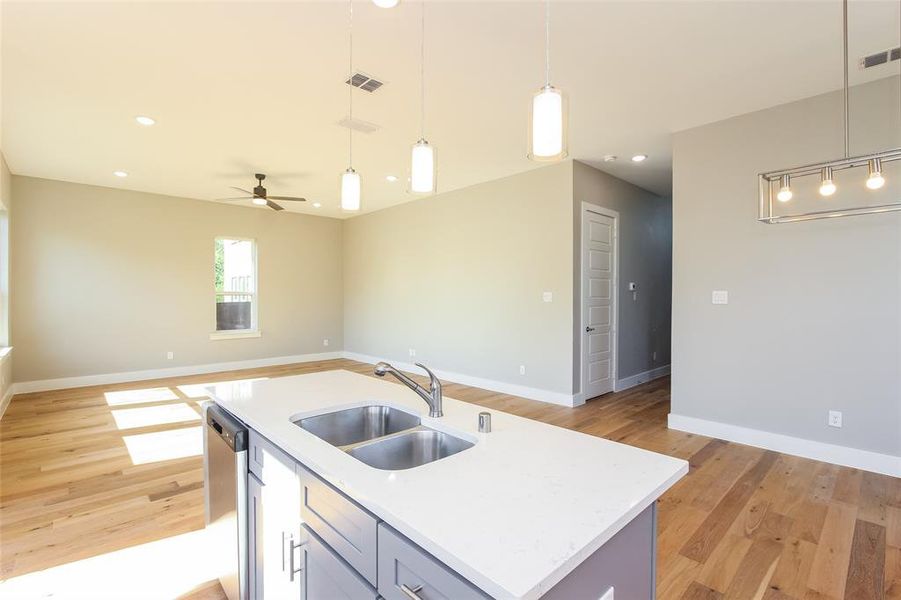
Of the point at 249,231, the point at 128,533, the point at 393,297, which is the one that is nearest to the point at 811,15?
the point at 128,533

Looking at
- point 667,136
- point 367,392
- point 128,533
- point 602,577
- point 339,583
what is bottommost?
point 128,533

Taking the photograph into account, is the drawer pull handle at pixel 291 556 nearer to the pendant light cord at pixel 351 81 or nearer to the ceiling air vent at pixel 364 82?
the pendant light cord at pixel 351 81

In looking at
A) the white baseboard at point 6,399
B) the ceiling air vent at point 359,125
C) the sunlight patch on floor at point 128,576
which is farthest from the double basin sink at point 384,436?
the white baseboard at point 6,399

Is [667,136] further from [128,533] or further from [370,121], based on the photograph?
[128,533]

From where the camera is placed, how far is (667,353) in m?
6.62

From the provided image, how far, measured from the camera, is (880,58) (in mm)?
2678

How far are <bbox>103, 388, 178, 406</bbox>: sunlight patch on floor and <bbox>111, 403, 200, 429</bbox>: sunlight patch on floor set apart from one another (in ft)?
1.18

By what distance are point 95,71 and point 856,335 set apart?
567 centimetres

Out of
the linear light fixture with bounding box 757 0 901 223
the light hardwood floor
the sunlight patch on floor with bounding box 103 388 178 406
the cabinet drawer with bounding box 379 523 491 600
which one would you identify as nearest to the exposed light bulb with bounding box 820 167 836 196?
the linear light fixture with bounding box 757 0 901 223

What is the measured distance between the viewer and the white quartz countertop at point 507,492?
29.0 inches

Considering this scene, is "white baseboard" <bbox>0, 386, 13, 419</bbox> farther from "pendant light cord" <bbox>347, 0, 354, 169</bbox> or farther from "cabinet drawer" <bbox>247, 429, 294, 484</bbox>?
"cabinet drawer" <bbox>247, 429, 294, 484</bbox>

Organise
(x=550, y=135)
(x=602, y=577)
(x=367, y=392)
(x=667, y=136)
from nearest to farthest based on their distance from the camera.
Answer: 1. (x=602, y=577)
2. (x=550, y=135)
3. (x=367, y=392)
4. (x=667, y=136)

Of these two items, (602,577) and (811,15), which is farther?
(811,15)

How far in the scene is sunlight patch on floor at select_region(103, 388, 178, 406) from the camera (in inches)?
196
